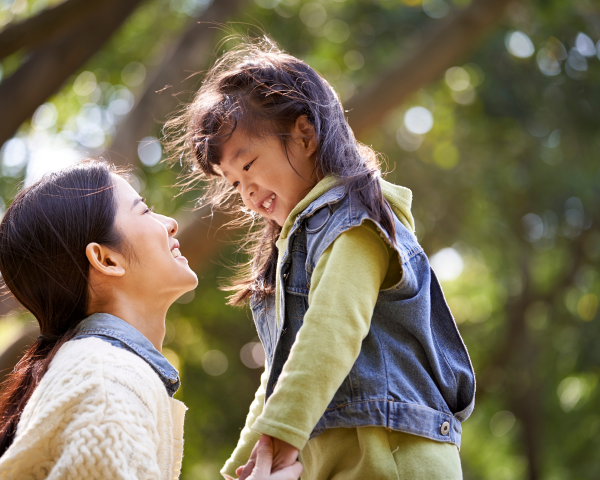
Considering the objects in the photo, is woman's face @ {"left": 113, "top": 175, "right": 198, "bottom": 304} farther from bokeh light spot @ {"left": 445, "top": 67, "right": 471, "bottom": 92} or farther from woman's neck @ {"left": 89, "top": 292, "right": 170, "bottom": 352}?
bokeh light spot @ {"left": 445, "top": 67, "right": 471, "bottom": 92}

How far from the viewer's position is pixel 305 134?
72.6 inches

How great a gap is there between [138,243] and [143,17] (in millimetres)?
6790

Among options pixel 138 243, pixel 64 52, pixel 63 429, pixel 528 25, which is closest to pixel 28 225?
pixel 138 243

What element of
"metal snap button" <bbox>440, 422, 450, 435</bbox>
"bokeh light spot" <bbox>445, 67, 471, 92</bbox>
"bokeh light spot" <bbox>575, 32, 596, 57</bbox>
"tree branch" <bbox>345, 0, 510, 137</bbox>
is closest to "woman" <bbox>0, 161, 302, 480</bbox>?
"metal snap button" <bbox>440, 422, 450, 435</bbox>

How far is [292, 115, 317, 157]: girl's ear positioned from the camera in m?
1.83

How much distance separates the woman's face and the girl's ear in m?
0.48

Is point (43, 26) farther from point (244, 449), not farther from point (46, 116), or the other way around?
point (46, 116)

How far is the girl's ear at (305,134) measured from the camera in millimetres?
1829

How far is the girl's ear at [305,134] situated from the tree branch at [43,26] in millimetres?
2207

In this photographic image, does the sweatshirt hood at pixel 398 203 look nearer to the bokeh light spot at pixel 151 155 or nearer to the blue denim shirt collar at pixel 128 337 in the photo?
the blue denim shirt collar at pixel 128 337

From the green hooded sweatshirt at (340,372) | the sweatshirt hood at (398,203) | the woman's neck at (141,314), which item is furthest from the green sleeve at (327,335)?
the woman's neck at (141,314)

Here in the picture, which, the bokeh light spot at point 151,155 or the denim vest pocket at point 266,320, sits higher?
the denim vest pocket at point 266,320

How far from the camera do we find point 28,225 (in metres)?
1.71

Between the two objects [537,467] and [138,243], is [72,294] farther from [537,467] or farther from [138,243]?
[537,467]
